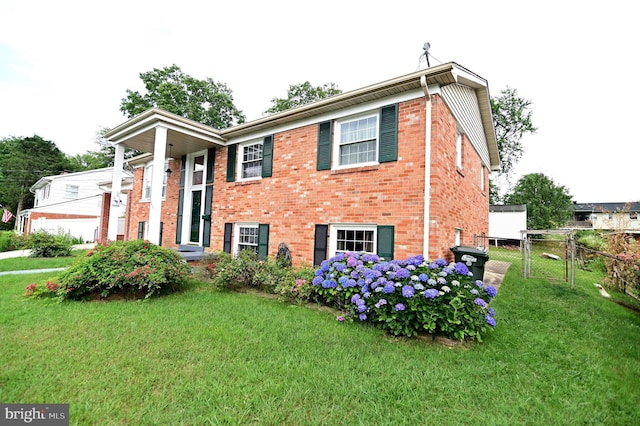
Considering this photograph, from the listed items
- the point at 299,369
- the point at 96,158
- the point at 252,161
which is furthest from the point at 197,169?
the point at 96,158

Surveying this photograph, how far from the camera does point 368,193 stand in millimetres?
6320

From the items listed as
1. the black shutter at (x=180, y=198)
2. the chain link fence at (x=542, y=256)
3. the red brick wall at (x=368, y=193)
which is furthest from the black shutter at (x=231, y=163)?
the chain link fence at (x=542, y=256)

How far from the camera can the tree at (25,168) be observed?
29500 mm

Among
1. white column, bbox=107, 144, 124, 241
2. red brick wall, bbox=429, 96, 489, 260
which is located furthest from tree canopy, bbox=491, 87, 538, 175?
white column, bbox=107, 144, 124, 241

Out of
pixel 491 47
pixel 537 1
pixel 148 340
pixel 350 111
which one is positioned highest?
pixel 491 47

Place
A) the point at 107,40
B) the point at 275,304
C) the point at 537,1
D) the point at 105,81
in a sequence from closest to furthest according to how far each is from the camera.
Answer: the point at 275,304 → the point at 537,1 → the point at 107,40 → the point at 105,81

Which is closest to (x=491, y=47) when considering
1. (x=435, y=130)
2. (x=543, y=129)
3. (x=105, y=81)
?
(x=435, y=130)

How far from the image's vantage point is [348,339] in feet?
11.9

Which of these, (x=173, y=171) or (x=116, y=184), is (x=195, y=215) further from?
(x=116, y=184)

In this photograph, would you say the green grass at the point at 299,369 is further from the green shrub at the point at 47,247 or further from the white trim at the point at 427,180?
the green shrub at the point at 47,247

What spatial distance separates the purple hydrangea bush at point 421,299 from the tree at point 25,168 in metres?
40.1

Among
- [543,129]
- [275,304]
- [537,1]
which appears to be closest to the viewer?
[275,304]

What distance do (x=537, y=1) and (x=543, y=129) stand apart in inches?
821

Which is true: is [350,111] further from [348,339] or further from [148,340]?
[148,340]
